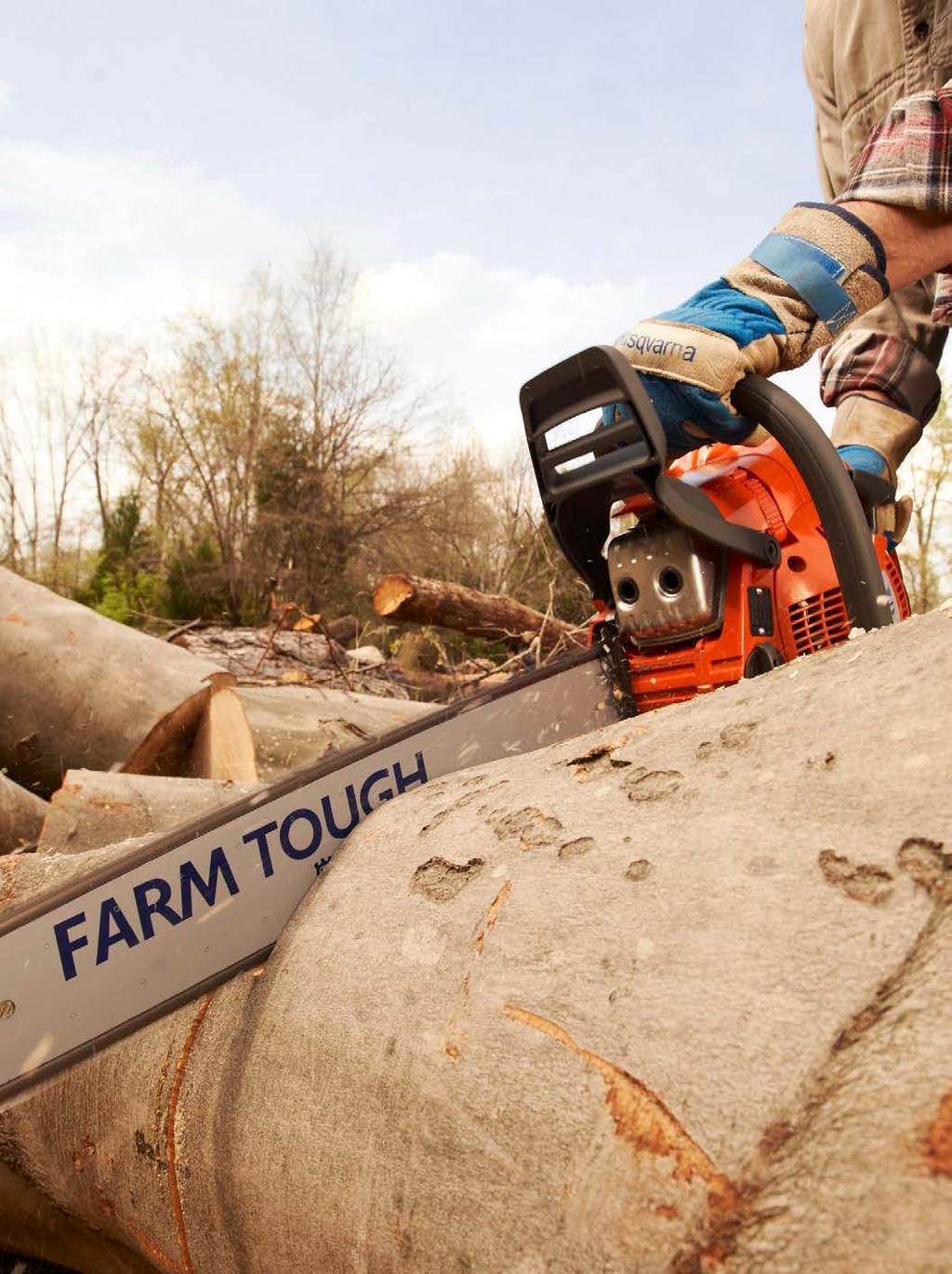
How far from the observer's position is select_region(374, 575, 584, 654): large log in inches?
218

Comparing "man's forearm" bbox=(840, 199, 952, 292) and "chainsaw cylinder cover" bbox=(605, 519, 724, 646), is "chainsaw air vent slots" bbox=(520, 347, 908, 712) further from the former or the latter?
"man's forearm" bbox=(840, 199, 952, 292)

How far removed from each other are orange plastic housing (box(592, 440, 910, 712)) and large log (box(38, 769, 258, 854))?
4.22 ft

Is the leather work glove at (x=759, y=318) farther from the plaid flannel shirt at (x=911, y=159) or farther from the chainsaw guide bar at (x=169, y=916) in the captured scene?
the chainsaw guide bar at (x=169, y=916)

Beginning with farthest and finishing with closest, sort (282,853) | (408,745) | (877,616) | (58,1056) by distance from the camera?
(877,616)
(408,745)
(282,853)
(58,1056)

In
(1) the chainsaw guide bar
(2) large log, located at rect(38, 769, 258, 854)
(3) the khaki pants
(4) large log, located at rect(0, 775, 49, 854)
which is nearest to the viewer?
(1) the chainsaw guide bar

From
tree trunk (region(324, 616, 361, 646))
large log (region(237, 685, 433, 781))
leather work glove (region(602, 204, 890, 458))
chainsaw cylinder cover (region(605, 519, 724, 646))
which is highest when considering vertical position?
leather work glove (region(602, 204, 890, 458))

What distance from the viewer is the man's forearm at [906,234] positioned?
5.65 feet

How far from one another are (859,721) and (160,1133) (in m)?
1.10

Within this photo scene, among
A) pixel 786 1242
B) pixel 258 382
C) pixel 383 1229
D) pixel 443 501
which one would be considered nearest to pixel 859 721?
pixel 786 1242

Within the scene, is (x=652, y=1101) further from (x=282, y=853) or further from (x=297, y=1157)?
(x=282, y=853)

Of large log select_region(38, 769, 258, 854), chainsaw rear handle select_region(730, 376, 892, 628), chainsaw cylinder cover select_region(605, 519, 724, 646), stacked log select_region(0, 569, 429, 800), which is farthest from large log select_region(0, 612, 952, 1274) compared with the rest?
stacked log select_region(0, 569, 429, 800)

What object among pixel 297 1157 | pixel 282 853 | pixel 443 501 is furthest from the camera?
pixel 443 501

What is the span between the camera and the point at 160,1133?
4.40 feet

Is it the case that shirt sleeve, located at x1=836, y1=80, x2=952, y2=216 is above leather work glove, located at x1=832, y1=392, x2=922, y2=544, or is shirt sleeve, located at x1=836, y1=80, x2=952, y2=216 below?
above
